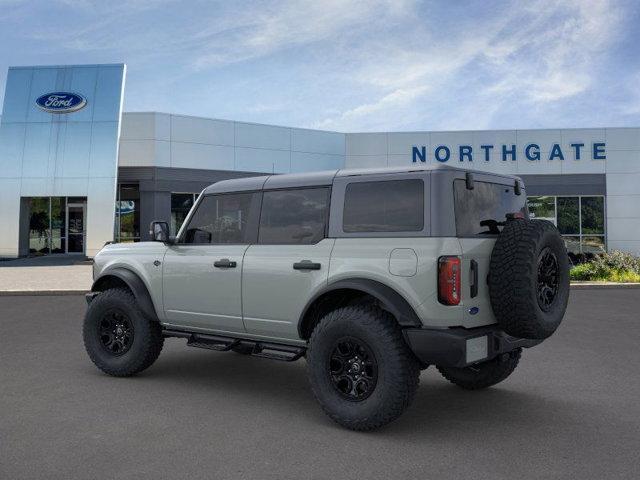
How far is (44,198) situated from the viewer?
28812 mm

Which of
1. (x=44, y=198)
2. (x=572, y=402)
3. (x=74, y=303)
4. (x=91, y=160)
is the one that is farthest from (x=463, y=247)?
(x=44, y=198)

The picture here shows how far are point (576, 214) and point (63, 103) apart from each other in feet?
80.8

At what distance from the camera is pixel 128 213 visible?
1172 inches

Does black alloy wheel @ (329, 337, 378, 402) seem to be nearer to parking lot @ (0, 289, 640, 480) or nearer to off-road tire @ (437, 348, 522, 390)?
parking lot @ (0, 289, 640, 480)

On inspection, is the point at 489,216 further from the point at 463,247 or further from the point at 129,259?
the point at 129,259

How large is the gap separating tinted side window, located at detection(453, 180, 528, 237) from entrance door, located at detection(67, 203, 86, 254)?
2757 centimetres

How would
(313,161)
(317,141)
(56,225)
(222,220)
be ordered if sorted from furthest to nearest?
(317,141) < (313,161) < (56,225) < (222,220)

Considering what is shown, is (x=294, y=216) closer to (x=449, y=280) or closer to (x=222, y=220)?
(x=222, y=220)

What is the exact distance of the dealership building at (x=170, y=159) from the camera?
2766cm

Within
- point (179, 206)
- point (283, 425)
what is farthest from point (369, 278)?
point (179, 206)

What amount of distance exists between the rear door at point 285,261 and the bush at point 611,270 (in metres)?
15.8

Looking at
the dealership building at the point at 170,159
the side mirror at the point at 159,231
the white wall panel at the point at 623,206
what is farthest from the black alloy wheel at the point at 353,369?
the white wall panel at the point at 623,206

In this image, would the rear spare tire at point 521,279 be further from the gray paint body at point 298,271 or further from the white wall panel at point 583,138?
the white wall panel at point 583,138

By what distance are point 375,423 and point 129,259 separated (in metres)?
3.44
